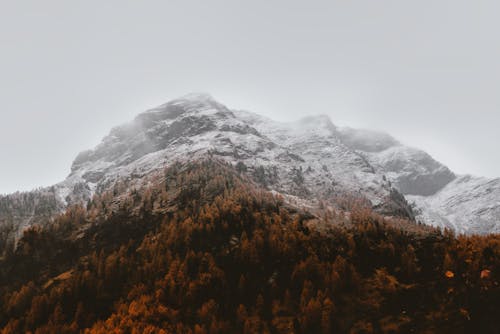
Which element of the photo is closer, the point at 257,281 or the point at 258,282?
the point at 258,282

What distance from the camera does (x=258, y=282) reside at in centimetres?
13762

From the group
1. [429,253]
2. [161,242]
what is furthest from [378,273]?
[161,242]

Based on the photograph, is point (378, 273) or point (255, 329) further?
point (378, 273)

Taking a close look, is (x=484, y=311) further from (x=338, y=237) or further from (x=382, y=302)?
(x=338, y=237)

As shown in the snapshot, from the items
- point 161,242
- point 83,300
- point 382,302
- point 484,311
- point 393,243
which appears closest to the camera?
point 484,311

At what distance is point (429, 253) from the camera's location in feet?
486

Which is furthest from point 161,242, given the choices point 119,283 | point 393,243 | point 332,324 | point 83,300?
point 393,243

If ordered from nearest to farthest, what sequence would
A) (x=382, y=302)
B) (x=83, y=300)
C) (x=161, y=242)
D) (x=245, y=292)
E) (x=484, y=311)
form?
(x=484, y=311)
(x=382, y=302)
(x=245, y=292)
(x=83, y=300)
(x=161, y=242)

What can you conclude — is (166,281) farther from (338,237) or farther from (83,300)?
A: (338,237)

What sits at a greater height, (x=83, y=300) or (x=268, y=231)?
(x=268, y=231)

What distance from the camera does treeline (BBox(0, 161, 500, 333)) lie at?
111500 millimetres

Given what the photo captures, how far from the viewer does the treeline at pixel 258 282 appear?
112 m

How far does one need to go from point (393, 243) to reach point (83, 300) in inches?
5317

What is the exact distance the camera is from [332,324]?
359 ft
